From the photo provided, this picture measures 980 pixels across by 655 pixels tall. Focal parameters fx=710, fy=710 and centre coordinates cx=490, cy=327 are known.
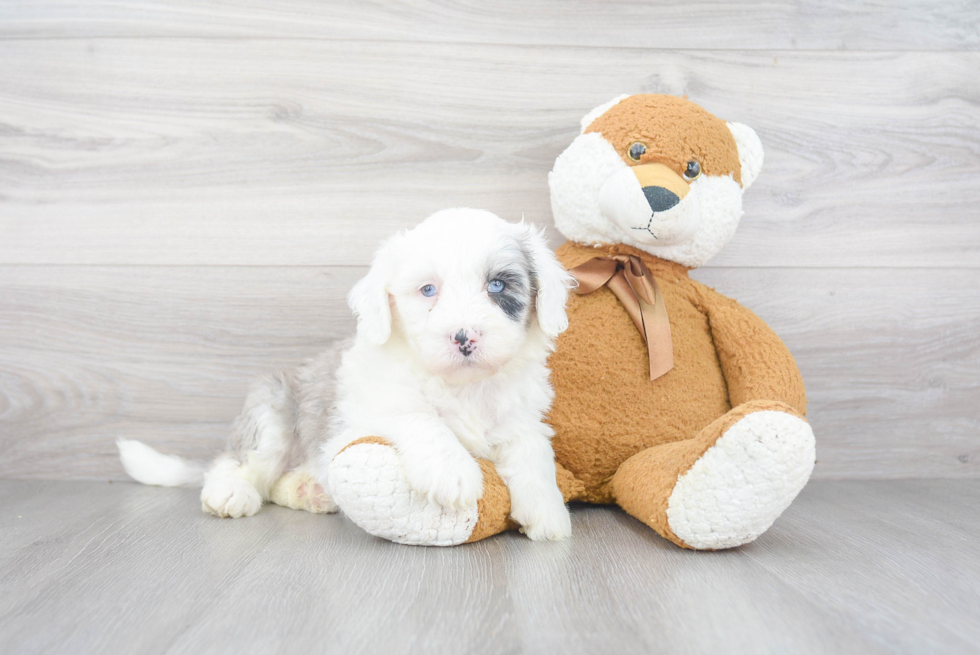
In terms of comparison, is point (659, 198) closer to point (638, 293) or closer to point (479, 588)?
point (638, 293)

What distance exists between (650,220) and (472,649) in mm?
988

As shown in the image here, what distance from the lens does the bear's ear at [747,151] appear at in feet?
5.63

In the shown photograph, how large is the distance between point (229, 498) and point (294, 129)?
103cm

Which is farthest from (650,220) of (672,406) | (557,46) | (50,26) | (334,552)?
(50,26)

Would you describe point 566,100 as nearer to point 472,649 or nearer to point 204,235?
point 204,235

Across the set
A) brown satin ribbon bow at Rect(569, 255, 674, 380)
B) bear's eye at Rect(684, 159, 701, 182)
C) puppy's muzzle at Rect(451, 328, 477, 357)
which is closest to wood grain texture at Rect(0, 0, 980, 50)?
bear's eye at Rect(684, 159, 701, 182)

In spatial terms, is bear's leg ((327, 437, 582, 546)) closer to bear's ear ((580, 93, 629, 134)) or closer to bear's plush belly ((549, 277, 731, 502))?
bear's plush belly ((549, 277, 731, 502))

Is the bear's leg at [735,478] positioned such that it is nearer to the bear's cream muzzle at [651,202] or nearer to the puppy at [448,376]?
the puppy at [448,376]

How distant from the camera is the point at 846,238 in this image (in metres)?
2.06

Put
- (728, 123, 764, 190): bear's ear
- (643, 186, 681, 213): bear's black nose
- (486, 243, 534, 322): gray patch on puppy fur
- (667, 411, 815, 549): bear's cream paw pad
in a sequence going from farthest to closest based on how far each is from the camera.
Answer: (728, 123, 764, 190): bear's ear, (643, 186, 681, 213): bear's black nose, (486, 243, 534, 322): gray patch on puppy fur, (667, 411, 815, 549): bear's cream paw pad

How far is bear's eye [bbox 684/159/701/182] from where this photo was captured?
1599 mm

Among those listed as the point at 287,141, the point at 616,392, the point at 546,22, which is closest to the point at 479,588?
the point at 616,392

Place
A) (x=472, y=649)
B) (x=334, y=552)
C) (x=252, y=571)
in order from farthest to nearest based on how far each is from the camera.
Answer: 1. (x=334, y=552)
2. (x=252, y=571)
3. (x=472, y=649)

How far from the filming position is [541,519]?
138 centimetres
